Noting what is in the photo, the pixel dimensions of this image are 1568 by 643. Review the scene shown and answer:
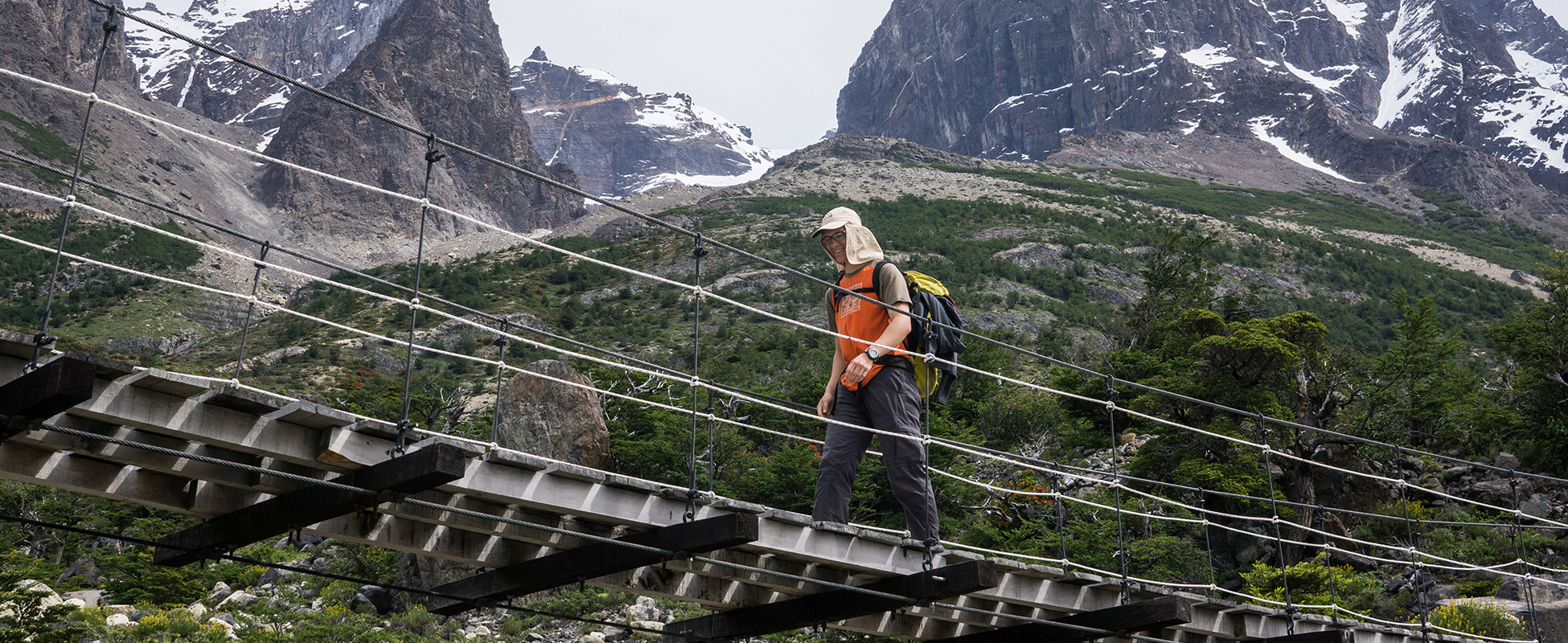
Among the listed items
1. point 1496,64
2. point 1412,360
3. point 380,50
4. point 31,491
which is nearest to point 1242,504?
point 1412,360

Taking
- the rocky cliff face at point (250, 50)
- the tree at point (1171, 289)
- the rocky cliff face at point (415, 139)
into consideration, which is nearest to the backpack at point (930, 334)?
the tree at point (1171, 289)

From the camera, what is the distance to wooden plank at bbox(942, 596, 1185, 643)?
633 centimetres

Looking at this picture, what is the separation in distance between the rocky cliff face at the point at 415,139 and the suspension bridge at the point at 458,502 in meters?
86.8

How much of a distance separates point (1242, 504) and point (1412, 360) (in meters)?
7.91

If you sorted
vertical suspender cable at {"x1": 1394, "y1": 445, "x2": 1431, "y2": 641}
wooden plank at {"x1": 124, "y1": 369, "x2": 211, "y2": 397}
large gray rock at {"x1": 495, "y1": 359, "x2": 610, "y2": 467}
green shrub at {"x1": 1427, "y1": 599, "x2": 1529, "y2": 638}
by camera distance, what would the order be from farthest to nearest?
large gray rock at {"x1": 495, "y1": 359, "x2": 610, "y2": 467} < green shrub at {"x1": 1427, "y1": 599, "x2": 1529, "y2": 638} < vertical suspender cable at {"x1": 1394, "y1": 445, "x2": 1431, "y2": 641} < wooden plank at {"x1": 124, "y1": 369, "x2": 211, "y2": 397}

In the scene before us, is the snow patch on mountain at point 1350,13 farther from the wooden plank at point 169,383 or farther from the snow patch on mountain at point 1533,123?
the wooden plank at point 169,383

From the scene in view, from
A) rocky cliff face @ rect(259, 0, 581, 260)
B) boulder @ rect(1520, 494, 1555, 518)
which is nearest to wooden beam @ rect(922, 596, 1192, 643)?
boulder @ rect(1520, 494, 1555, 518)

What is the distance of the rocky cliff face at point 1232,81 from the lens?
332ft

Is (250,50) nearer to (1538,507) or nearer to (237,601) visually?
(237,601)

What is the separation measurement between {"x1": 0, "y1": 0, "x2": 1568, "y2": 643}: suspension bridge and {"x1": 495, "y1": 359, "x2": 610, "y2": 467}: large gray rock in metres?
9.47

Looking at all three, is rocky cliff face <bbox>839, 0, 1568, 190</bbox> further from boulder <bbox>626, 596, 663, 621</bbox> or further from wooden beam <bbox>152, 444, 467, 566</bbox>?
wooden beam <bbox>152, 444, 467, 566</bbox>

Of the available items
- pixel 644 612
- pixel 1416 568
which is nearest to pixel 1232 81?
pixel 644 612

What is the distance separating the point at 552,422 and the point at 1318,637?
1090cm

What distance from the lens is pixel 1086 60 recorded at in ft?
395
